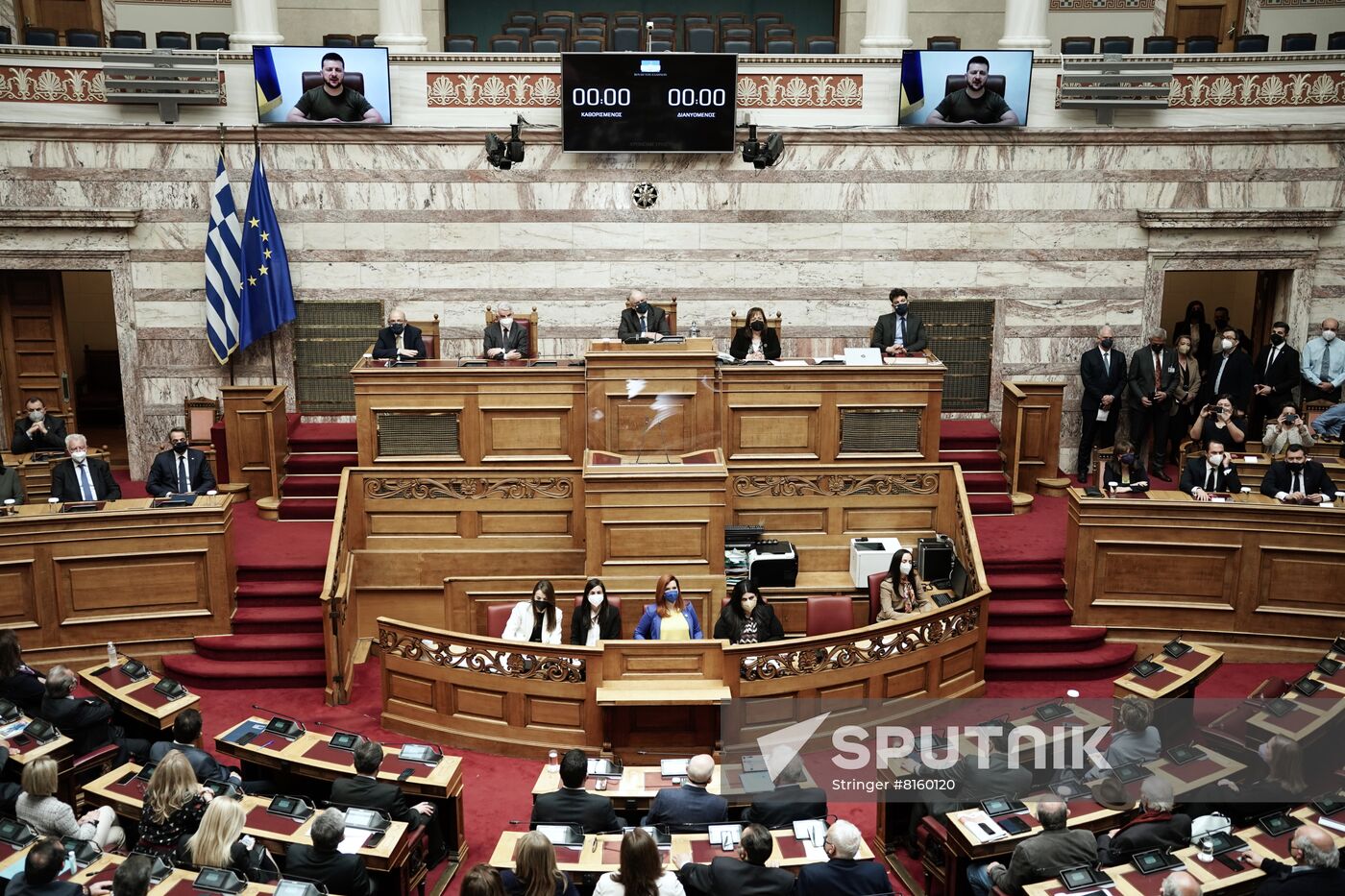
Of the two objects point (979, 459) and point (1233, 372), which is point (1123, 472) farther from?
point (1233, 372)

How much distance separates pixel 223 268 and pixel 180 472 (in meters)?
3.13

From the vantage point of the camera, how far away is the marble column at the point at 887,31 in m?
14.1

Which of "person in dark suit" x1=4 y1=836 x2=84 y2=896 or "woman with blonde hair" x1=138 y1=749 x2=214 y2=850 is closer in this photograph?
"person in dark suit" x1=4 y1=836 x2=84 y2=896

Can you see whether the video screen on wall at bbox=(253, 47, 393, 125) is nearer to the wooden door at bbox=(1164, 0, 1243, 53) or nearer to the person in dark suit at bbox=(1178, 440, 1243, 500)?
the person in dark suit at bbox=(1178, 440, 1243, 500)

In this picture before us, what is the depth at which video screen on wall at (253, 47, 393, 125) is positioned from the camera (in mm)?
13539

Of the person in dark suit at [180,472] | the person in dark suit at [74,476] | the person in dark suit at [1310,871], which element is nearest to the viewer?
the person in dark suit at [1310,871]

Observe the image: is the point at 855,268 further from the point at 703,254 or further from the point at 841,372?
the point at 841,372

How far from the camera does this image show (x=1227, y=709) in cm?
966

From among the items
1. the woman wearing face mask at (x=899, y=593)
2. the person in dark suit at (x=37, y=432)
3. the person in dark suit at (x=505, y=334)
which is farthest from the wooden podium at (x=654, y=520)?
the person in dark suit at (x=37, y=432)

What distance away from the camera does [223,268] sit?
539 inches

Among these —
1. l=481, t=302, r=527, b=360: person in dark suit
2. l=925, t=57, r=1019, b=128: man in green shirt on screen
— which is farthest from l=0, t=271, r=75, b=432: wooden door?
l=925, t=57, r=1019, b=128: man in green shirt on screen

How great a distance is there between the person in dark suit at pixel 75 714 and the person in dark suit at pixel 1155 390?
10141 mm

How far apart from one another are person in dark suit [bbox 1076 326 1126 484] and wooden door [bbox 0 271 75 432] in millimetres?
11156

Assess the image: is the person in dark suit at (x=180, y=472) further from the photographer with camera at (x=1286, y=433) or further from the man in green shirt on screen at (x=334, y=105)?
the photographer with camera at (x=1286, y=433)
